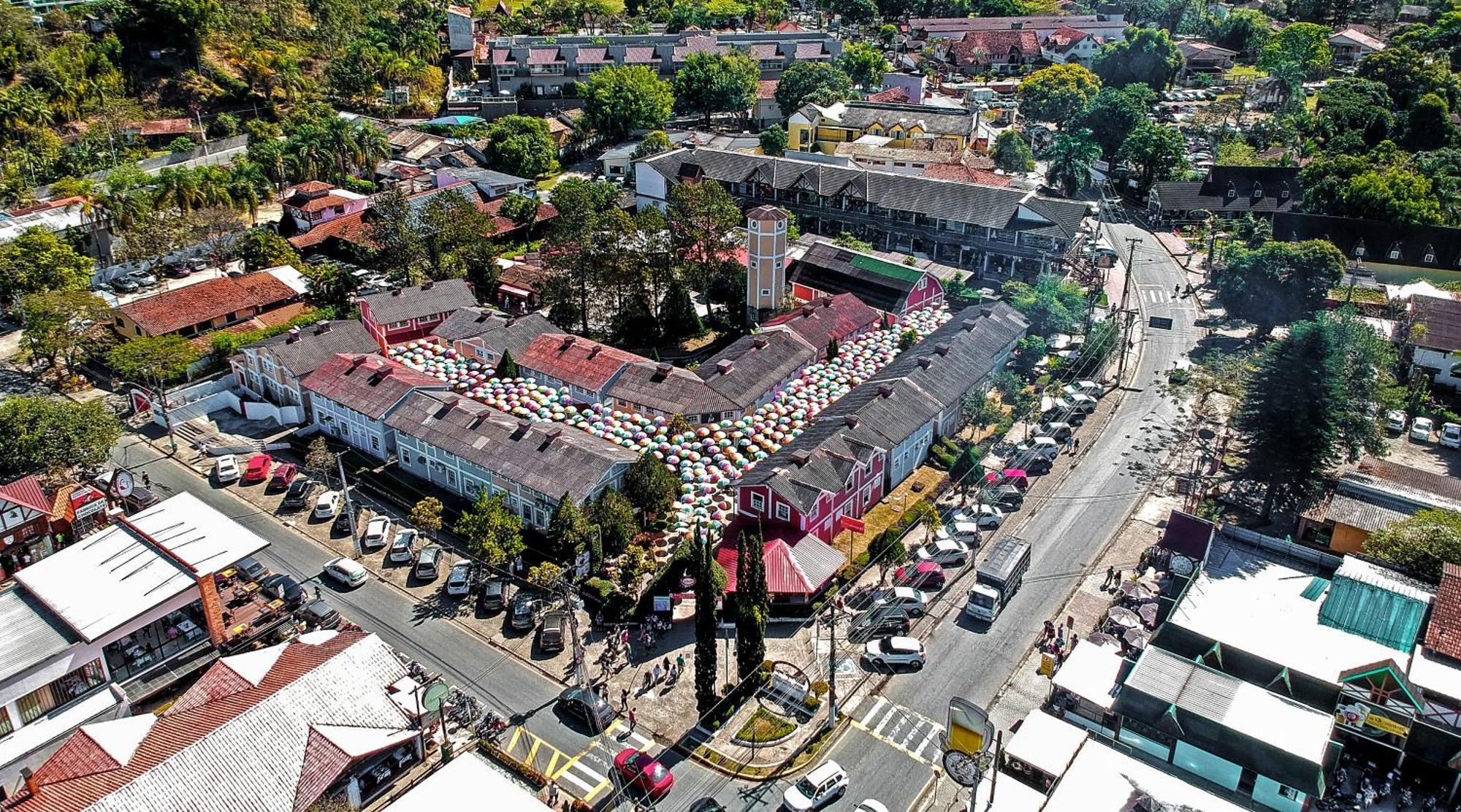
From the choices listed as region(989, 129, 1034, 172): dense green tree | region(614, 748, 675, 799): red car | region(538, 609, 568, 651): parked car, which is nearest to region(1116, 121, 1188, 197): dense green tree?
region(989, 129, 1034, 172): dense green tree

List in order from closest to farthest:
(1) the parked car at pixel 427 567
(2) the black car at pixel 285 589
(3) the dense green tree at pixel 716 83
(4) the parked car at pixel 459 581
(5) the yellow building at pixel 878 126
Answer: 1. (2) the black car at pixel 285 589
2. (4) the parked car at pixel 459 581
3. (1) the parked car at pixel 427 567
4. (5) the yellow building at pixel 878 126
5. (3) the dense green tree at pixel 716 83

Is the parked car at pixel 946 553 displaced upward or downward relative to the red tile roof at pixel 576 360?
downward

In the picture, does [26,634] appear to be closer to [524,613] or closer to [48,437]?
[48,437]

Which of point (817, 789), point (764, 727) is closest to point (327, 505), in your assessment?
point (764, 727)

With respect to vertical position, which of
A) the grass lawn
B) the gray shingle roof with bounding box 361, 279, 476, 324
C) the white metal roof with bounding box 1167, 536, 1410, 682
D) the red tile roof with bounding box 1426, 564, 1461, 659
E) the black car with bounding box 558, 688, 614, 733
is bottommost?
the grass lawn

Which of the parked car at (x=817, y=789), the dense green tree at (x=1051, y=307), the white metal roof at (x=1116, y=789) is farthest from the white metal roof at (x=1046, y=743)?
the dense green tree at (x=1051, y=307)

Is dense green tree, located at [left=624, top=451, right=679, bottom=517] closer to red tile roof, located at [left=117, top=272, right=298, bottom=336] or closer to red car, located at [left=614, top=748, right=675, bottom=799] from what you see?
red car, located at [left=614, top=748, right=675, bottom=799]

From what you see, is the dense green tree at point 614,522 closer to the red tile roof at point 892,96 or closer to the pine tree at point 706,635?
the pine tree at point 706,635

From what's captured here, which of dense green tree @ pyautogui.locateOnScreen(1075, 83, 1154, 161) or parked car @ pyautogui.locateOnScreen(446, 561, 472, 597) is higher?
dense green tree @ pyautogui.locateOnScreen(1075, 83, 1154, 161)
